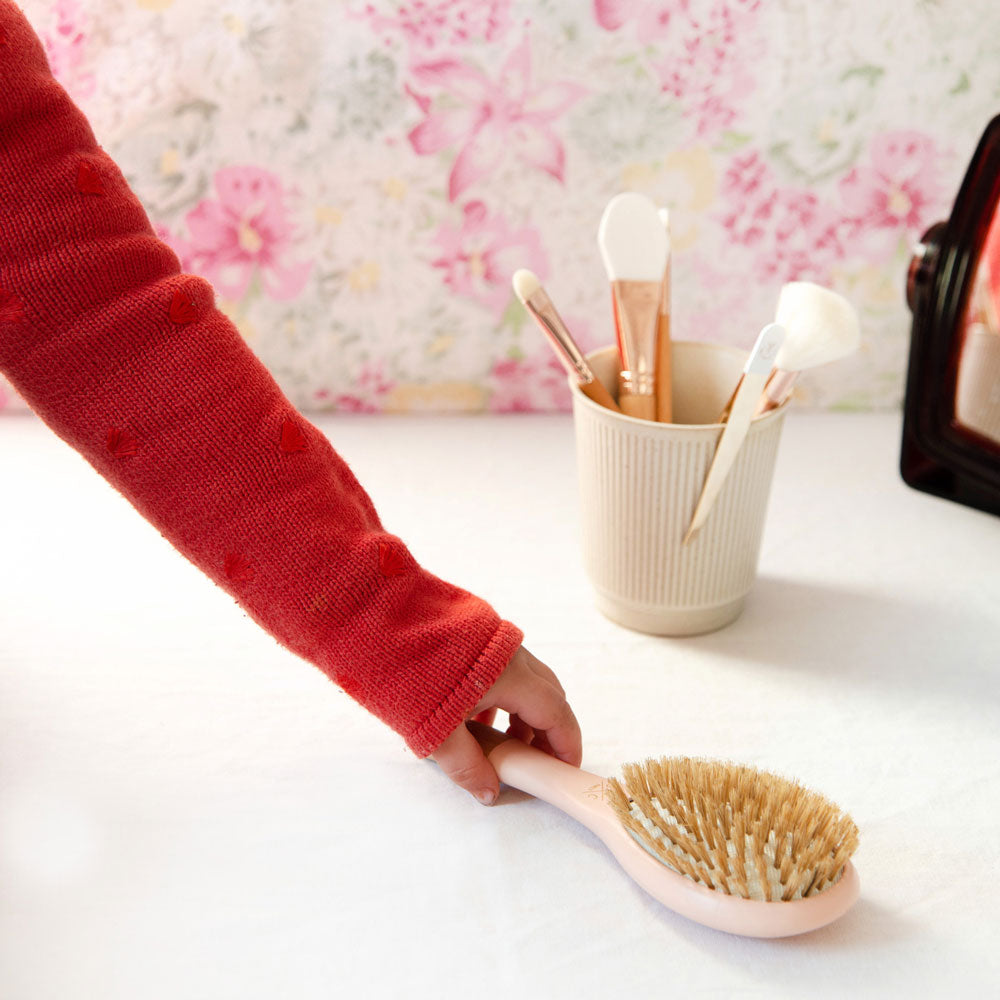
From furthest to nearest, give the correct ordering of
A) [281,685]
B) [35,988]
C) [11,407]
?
[11,407] < [281,685] < [35,988]

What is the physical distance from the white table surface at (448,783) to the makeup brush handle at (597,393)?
0.34 ft

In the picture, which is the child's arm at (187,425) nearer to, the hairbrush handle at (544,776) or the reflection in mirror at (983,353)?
the hairbrush handle at (544,776)

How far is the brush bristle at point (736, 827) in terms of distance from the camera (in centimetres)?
33

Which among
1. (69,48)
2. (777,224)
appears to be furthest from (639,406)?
(69,48)

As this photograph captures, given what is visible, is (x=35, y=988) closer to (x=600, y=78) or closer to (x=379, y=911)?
(x=379, y=911)

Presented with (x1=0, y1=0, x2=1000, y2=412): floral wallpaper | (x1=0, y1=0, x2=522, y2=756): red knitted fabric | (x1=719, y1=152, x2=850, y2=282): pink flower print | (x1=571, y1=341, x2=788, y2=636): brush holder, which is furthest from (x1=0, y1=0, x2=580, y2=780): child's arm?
(x1=719, y1=152, x2=850, y2=282): pink flower print

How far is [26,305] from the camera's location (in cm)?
35

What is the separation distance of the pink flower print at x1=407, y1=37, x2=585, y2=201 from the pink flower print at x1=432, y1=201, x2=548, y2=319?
23mm

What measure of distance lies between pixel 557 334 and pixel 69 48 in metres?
0.39

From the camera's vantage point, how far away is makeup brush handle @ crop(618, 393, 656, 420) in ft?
1.61

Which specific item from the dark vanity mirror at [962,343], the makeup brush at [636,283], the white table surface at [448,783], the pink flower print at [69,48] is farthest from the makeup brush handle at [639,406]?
the pink flower print at [69,48]

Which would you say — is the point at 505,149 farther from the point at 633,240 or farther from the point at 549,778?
the point at 549,778

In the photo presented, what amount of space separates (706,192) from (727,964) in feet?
1.59

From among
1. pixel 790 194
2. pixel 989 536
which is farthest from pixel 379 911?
pixel 790 194
